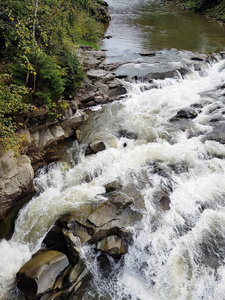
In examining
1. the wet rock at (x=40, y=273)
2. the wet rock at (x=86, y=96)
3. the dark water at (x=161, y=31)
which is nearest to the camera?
the wet rock at (x=40, y=273)

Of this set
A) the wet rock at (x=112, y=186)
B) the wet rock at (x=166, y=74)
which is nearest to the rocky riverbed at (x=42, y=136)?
the wet rock at (x=166, y=74)

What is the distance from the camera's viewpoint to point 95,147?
1164 cm

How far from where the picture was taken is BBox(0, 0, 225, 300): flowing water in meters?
7.17

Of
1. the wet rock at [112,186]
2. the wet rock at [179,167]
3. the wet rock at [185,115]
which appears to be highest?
the wet rock at [185,115]

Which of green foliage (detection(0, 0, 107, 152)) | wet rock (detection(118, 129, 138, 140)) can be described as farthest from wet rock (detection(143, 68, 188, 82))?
wet rock (detection(118, 129, 138, 140))

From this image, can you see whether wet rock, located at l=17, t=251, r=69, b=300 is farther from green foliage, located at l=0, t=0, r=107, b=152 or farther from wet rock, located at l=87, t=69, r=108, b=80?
wet rock, located at l=87, t=69, r=108, b=80

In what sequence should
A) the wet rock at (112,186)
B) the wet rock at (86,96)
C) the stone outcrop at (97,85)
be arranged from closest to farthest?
the wet rock at (112,186), the wet rock at (86,96), the stone outcrop at (97,85)

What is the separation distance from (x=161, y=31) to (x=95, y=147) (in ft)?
90.7

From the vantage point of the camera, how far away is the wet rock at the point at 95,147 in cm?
1160

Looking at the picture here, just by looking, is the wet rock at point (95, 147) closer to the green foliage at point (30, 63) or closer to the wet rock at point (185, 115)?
the green foliage at point (30, 63)

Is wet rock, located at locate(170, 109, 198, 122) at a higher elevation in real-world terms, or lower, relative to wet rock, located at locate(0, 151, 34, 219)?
higher

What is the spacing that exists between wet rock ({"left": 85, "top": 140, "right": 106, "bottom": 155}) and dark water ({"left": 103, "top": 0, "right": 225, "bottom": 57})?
15862 mm

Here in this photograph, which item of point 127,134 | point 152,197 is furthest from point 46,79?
point 152,197

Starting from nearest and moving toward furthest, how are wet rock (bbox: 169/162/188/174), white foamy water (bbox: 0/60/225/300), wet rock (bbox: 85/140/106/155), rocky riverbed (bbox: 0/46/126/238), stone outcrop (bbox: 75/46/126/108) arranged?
white foamy water (bbox: 0/60/225/300), rocky riverbed (bbox: 0/46/126/238), wet rock (bbox: 169/162/188/174), wet rock (bbox: 85/140/106/155), stone outcrop (bbox: 75/46/126/108)
